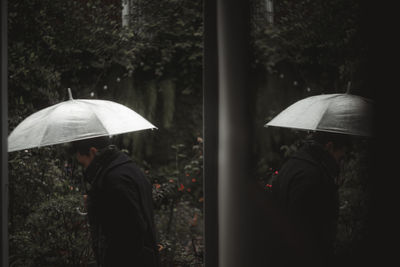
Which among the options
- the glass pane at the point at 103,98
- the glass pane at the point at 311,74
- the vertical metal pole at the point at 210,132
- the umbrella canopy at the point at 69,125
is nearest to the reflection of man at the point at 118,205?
the umbrella canopy at the point at 69,125

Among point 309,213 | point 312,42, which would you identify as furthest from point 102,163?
point 312,42

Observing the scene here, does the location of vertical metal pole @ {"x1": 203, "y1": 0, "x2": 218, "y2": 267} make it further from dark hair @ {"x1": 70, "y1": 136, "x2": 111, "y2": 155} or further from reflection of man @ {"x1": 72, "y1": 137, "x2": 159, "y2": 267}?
dark hair @ {"x1": 70, "y1": 136, "x2": 111, "y2": 155}

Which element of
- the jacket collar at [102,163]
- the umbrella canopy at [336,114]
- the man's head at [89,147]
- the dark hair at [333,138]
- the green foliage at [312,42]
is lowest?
the jacket collar at [102,163]

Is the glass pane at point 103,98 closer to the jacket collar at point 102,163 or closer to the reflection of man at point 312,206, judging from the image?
the jacket collar at point 102,163

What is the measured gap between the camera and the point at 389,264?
179 cm

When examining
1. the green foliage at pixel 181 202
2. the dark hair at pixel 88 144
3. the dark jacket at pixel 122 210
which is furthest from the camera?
the green foliage at pixel 181 202

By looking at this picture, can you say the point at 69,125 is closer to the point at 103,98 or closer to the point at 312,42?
the point at 103,98

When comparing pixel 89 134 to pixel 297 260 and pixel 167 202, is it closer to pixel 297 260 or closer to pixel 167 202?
pixel 167 202

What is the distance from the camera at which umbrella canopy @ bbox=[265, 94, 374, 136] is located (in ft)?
6.17

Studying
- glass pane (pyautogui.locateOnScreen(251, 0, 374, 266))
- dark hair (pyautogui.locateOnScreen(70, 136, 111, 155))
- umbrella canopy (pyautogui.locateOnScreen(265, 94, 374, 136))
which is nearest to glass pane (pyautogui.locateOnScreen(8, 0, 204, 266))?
dark hair (pyautogui.locateOnScreen(70, 136, 111, 155))

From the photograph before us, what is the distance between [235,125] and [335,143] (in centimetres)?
70

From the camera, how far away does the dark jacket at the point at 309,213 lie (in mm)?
1941

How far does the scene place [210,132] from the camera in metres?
2.12

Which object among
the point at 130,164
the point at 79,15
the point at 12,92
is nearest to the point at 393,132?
the point at 130,164
